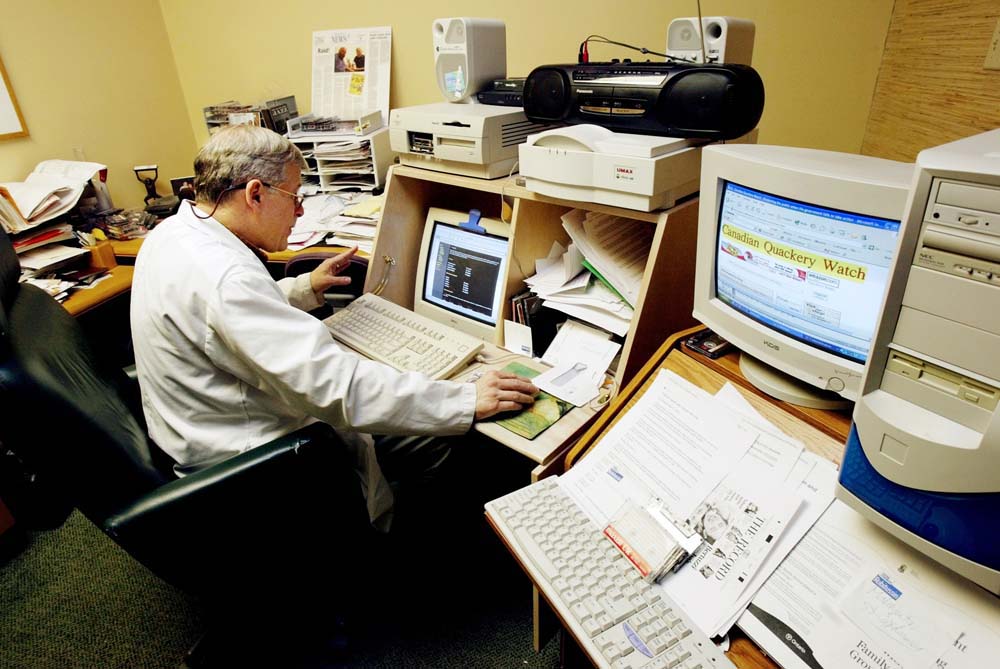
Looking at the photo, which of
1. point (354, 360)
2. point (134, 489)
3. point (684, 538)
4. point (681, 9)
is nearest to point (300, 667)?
point (134, 489)

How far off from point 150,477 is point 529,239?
3.25 ft

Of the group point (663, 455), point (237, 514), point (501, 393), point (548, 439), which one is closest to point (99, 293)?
point (237, 514)

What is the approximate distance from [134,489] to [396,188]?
40.2 inches

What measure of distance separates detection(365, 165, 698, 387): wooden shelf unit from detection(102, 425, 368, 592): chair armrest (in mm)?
608

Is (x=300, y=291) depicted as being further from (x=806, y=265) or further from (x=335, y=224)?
(x=806, y=265)

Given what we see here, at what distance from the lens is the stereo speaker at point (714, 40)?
1.15 meters

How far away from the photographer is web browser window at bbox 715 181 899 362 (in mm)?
810

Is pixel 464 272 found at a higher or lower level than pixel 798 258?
lower

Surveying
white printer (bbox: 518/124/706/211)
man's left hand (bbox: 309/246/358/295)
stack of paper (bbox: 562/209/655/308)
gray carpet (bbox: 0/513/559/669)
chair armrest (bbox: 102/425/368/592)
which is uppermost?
white printer (bbox: 518/124/706/211)

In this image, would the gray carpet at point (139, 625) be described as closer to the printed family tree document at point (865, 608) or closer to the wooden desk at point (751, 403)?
the wooden desk at point (751, 403)

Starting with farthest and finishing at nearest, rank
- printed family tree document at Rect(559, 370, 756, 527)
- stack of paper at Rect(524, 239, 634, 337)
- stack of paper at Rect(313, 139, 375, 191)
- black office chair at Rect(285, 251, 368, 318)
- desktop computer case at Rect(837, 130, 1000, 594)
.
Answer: stack of paper at Rect(313, 139, 375, 191) < black office chair at Rect(285, 251, 368, 318) < stack of paper at Rect(524, 239, 634, 337) < printed family tree document at Rect(559, 370, 756, 527) < desktop computer case at Rect(837, 130, 1000, 594)

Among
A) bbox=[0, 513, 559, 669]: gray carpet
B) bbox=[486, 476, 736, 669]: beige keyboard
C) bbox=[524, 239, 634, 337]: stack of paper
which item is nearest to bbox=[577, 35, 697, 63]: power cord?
bbox=[524, 239, 634, 337]: stack of paper

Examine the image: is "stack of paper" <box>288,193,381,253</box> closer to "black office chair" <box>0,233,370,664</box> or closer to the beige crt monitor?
the beige crt monitor

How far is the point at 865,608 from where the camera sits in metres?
0.72
